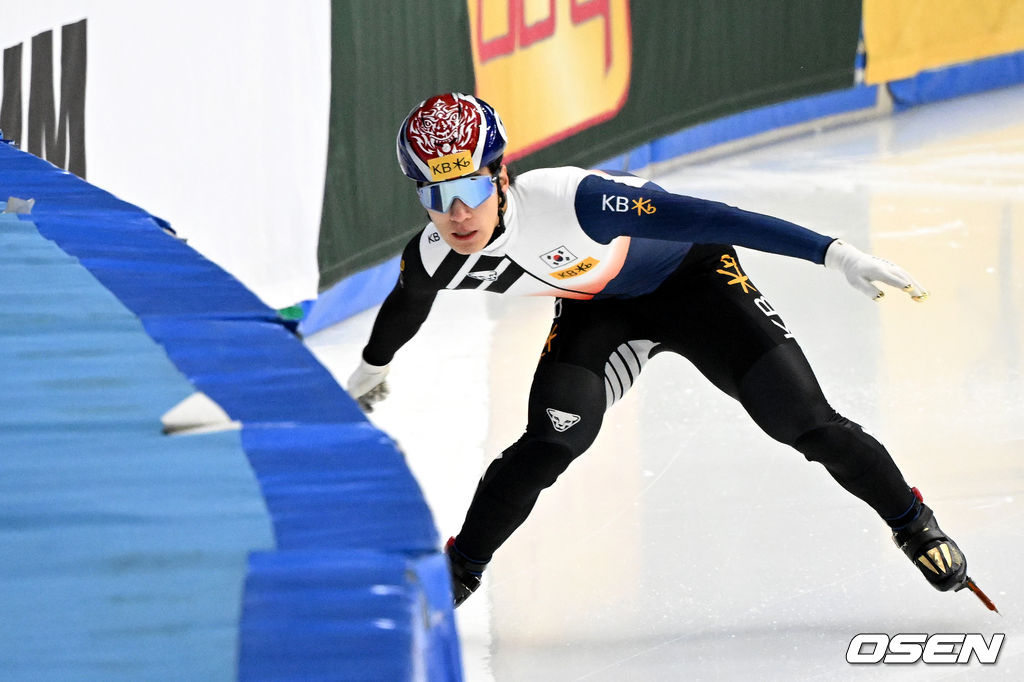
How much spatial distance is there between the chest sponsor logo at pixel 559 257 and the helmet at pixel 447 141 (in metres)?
0.23

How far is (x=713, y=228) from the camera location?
242 centimetres

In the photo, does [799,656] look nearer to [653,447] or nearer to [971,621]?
[971,621]

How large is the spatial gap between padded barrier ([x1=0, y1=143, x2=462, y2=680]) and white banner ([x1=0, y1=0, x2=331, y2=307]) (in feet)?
6.56

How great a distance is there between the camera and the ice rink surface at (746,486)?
2.51 meters

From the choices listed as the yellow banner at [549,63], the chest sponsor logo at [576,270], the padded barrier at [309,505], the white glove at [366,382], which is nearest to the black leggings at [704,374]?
the chest sponsor logo at [576,270]

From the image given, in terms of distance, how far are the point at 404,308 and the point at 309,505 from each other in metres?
1.54

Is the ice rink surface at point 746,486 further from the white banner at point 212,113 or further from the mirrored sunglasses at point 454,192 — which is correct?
the mirrored sunglasses at point 454,192

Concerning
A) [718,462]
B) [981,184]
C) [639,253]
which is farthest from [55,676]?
[981,184]

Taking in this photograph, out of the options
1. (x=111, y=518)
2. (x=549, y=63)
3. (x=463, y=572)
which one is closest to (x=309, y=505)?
(x=111, y=518)

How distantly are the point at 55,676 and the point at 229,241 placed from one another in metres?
3.52

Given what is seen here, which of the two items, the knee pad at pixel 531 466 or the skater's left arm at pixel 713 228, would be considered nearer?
the skater's left arm at pixel 713 228

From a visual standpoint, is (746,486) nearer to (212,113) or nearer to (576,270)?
(576,270)

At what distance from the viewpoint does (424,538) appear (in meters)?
1.11

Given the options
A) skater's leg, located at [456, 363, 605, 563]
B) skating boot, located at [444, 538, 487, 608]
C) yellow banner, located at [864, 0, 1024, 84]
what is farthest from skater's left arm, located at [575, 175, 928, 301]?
yellow banner, located at [864, 0, 1024, 84]
